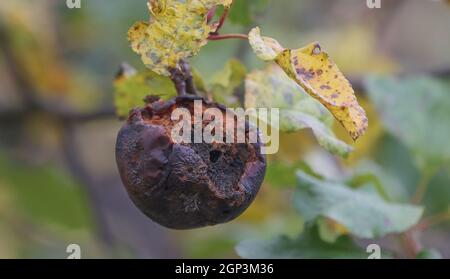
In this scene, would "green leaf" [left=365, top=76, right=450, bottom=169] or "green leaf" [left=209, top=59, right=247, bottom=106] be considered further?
"green leaf" [left=365, top=76, right=450, bottom=169]

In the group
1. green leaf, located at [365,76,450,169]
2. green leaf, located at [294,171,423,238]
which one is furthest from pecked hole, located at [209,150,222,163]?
green leaf, located at [365,76,450,169]

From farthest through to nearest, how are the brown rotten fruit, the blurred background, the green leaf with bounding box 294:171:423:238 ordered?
1. the blurred background
2. the green leaf with bounding box 294:171:423:238
3. the brown rotten fruit

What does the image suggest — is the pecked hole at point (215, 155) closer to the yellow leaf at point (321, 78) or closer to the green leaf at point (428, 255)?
the yellow leaf at point (321, 78)

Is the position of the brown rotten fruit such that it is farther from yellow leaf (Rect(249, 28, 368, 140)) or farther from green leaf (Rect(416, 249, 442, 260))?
green leaf (Rect(416, 249, 442, 260))

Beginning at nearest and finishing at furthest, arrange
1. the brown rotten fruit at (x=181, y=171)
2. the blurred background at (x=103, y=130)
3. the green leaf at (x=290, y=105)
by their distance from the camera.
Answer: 1. the brown rotten fruit at (x=181, y=171)
2. the green leaf at (x=290, y=105)
3. the blurred background at (x=103, y=130)

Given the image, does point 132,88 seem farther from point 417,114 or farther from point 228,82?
point 417,114

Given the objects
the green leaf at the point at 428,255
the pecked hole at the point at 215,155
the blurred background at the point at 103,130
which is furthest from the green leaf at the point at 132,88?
the blurred background at the point at 103,130

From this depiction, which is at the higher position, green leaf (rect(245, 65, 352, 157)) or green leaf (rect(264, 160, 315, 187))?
green leaf (rect(264, 160, 315, 187))

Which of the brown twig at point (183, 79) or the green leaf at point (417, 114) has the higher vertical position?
the green leaf at point (417, 114)
